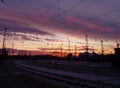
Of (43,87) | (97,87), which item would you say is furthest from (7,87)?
(97,87)

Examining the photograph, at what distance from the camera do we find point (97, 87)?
17156 millimetres

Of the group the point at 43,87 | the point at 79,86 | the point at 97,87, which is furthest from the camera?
the point at 43,87

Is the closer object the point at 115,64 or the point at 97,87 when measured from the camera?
the point at 97,87

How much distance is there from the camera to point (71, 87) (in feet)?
59.4

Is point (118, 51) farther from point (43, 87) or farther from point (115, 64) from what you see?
point (43, 87)

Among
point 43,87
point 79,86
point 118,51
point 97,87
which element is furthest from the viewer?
point 118,51

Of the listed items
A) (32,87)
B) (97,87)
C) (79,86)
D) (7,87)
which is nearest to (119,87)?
(97,87)

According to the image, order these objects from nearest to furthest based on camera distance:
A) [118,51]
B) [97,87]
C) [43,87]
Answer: [97,87] < [43,87] < [118,51]

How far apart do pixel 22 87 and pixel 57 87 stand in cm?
277

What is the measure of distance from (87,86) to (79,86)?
76cm

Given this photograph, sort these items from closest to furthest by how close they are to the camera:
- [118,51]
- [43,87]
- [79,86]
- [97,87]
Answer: [97,87]
[79,86]
[43,87]
[118,51]

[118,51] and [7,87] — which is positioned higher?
[118,51]

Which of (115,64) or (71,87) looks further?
(115,64)

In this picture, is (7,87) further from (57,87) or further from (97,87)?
(97,87)
